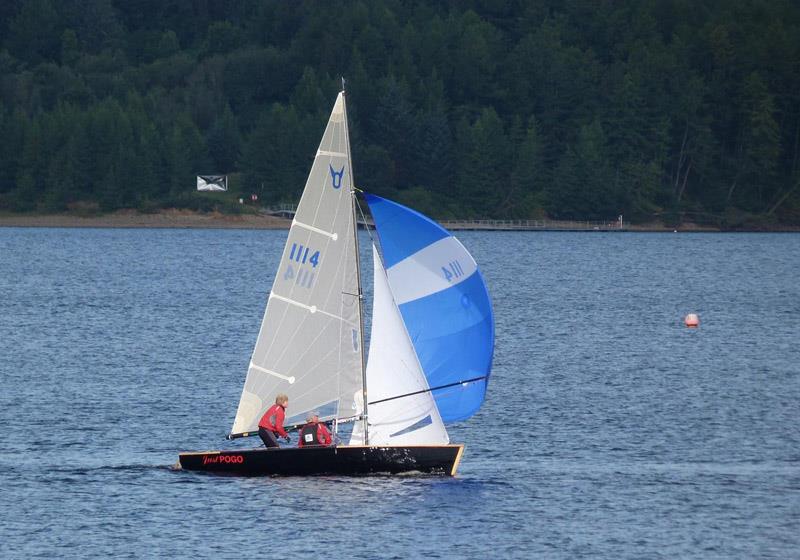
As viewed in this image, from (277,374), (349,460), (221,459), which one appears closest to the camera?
(349,460)

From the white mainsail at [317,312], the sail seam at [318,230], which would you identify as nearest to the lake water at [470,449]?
A: the white mainsail at [317,312]

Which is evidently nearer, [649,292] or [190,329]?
[190,329]

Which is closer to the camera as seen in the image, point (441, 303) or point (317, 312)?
point (441, 303)

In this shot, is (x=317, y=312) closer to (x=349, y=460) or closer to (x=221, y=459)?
(x=349, y=460)

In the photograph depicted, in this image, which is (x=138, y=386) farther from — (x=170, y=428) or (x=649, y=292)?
(x=649, y=292)

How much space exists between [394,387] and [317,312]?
3.07 m

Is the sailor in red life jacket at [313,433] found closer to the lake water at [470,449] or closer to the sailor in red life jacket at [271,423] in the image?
the sailor in red life jacket at [271,423]

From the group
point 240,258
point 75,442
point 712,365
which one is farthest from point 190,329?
point 240,258

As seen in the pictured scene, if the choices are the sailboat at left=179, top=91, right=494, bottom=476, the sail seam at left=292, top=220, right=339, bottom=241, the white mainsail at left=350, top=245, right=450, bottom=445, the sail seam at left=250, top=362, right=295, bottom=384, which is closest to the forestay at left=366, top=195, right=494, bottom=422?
the sailboat at left=179, top=91, right=494, bottom=476

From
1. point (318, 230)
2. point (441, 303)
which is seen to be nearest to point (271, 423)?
point (318, 230)

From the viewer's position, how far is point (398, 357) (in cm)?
4516

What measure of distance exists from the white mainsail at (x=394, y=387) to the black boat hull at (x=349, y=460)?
2.60ft

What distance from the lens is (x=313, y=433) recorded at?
44656 millimetres

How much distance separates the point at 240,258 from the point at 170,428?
391ft
